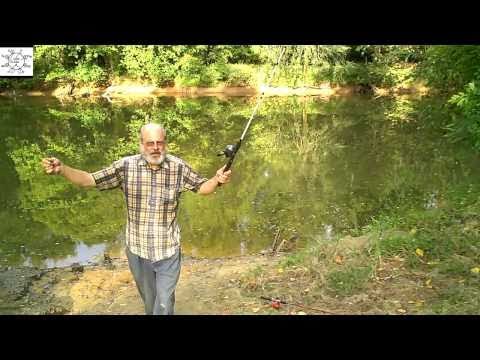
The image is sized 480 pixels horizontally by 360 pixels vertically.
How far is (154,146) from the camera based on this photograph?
10.0 ft

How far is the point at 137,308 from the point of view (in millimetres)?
4844

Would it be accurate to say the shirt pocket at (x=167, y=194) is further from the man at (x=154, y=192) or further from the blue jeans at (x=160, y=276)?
the blue jeans at (x=160, y=276)

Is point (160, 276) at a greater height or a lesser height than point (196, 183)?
lesser

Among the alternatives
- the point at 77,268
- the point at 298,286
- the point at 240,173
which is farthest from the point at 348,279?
the point at 240,173

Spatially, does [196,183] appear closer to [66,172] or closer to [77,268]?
[66,172]

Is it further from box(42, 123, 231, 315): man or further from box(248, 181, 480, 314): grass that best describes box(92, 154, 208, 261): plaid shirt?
box(248, 181, 480, 314): grass

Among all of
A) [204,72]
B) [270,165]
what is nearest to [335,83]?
[204,72]

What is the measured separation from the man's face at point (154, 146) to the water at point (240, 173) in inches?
158

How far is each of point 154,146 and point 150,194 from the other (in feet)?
0.99

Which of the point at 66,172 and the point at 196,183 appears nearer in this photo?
the point at 66,172

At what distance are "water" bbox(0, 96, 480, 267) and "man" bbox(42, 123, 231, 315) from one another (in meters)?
3.69
